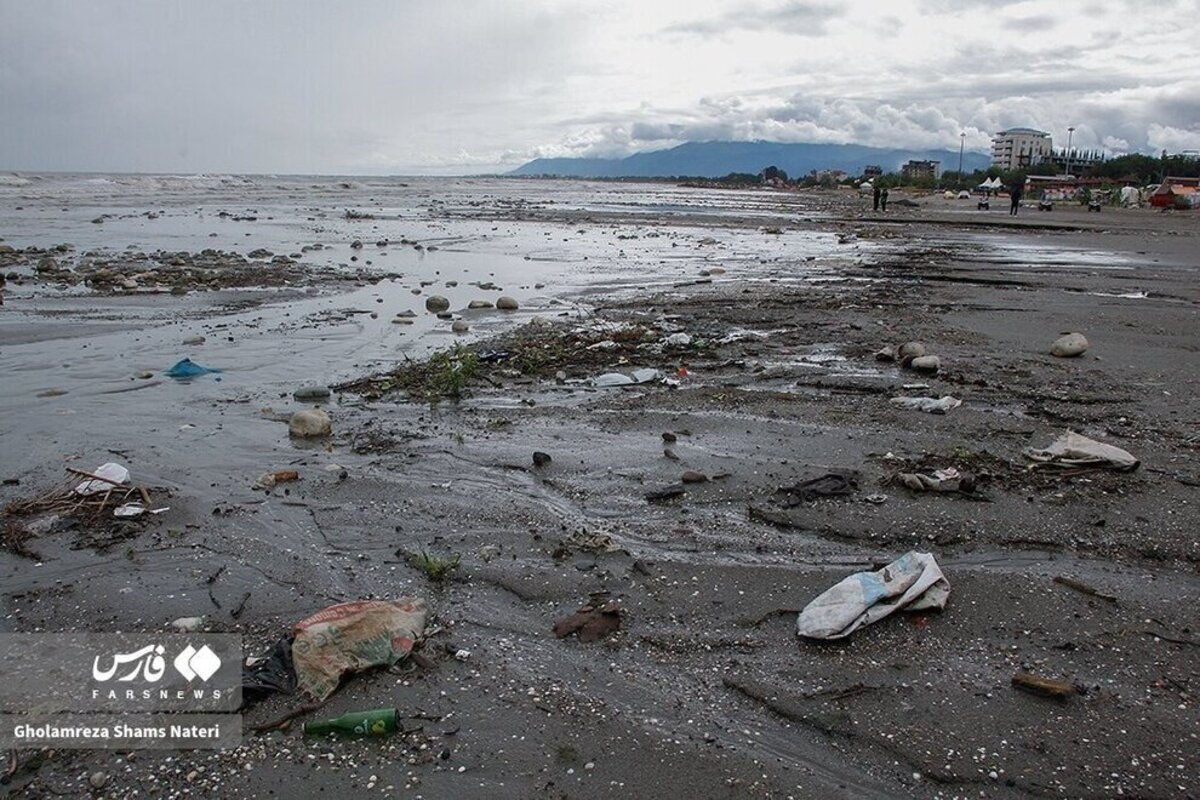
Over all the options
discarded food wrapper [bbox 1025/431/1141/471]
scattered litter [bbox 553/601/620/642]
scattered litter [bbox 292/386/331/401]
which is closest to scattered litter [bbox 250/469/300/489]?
scattered litter [bbox 292/386/331/401]

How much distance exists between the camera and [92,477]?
5.15 metres

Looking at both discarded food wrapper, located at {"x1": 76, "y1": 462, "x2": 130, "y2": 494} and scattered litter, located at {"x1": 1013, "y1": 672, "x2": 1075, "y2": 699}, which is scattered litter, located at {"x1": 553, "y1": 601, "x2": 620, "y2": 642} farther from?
discarded food wrapper, located at {"x1": 76, "y1": 462, "x2": 130, "y2": 494}

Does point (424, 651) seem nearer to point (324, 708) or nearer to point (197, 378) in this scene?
point (324, 708)

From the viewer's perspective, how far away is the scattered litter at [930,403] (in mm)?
6719

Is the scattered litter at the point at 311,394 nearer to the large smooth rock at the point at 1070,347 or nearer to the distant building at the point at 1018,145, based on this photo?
the large smooth rock at the point at 1070,347

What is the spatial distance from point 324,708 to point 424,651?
0.50 metres

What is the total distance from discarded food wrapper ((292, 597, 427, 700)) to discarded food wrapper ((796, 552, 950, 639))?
1882 mm

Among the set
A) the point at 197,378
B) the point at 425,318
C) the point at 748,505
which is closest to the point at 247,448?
the point at 197,378

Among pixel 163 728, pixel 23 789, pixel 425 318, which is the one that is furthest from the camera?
pixel 425 318

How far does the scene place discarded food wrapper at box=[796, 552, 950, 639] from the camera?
3562mm

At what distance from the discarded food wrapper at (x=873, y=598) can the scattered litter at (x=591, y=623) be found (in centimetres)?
89

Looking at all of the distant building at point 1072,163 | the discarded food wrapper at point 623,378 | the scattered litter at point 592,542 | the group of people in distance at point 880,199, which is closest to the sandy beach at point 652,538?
the scattered litter at point 592,542

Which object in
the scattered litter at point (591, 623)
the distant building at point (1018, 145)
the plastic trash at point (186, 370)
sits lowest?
the scattered litter at point (591, 623)

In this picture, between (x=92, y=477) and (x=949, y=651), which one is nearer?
(x=949, y=651)
